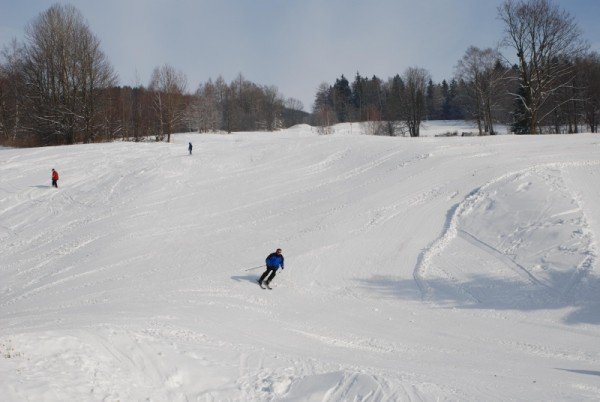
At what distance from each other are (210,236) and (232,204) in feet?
13.6

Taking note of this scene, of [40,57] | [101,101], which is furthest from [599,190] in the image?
[40,57]

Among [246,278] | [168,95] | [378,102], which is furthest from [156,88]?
[378,102]

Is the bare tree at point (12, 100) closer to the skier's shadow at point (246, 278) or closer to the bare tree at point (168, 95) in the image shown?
the bare tree at point (168, 95)

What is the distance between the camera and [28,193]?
86.9 ft

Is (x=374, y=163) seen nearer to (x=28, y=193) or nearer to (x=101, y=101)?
(x=28, y=193)

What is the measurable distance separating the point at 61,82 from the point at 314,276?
142 feet

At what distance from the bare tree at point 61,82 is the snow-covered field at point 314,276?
16.4m

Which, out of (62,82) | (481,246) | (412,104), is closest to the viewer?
(481,246)

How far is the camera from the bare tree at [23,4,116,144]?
45438mm

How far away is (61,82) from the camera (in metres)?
45.7

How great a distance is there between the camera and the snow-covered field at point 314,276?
7.80 meters

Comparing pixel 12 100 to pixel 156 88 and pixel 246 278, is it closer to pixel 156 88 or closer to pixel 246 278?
pixel 156 88

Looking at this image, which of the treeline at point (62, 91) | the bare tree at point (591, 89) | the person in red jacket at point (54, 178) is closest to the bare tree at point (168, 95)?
the treeline at point (62, 91)

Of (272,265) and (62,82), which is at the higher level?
(62,82)
